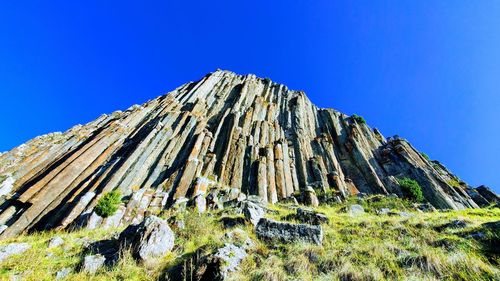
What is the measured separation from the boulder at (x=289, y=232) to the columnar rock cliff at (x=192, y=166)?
40.7 feet

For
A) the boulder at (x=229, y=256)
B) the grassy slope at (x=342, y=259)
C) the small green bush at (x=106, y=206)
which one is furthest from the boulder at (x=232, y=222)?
the small green bush at (x=106, y=206)

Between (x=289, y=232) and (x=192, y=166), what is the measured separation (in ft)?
67.3

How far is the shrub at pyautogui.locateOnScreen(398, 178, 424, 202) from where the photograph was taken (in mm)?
25008

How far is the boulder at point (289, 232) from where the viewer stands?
869 cm

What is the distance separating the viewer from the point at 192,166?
28.0m

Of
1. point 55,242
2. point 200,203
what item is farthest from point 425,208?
point 55,242

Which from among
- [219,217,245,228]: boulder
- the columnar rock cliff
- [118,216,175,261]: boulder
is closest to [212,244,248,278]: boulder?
[118,216,175,261]: boulder

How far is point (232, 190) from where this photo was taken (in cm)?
2439

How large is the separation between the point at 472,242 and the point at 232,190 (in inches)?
739

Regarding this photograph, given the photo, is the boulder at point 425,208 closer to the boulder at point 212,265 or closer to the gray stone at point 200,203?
the gray stone at point 200,203

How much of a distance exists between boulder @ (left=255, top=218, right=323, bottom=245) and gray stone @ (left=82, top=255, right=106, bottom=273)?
17.5 feet

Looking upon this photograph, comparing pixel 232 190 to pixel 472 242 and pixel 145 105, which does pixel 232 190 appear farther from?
pixel 145 105

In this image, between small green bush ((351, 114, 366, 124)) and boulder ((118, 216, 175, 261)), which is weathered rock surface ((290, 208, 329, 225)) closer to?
boulder ((118, 216, 175, 261))

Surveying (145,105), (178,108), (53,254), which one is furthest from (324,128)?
(53,254)
